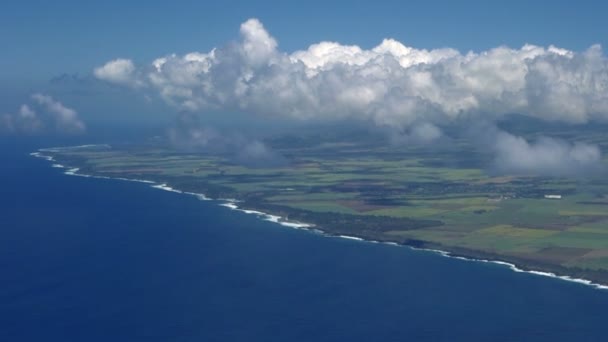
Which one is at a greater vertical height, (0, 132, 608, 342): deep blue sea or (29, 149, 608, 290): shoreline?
(29, 149, 608, 290): shoreline

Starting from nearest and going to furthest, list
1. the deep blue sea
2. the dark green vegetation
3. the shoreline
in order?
the deep blue sea
the shoreline
the dark green vegetation

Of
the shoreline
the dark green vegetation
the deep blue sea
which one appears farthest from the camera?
the dark green vegetation

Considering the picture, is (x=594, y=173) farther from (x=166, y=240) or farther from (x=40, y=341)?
(x=40, y=341)

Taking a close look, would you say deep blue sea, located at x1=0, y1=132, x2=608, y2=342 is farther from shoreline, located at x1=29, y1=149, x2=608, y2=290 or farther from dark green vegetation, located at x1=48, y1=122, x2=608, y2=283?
dark green vegetation, located at x1=48, y1=122, x2=608, y2=283

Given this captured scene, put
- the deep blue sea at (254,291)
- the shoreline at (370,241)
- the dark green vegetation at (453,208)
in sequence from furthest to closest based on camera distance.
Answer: the dark green vegetation at (453,208)
the shoreline at (370,241)
the deep blue sea at (254,291)

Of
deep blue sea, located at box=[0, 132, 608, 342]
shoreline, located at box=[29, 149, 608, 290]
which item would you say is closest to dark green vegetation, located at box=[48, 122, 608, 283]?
shoreline, located at box=[29, 149, 608, 290]

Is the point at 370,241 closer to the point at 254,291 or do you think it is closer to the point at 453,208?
the point at 453,208

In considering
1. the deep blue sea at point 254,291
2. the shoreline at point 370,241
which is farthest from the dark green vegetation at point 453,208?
the deep blue sea at point 254,291

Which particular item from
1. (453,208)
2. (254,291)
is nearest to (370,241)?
(453,208)

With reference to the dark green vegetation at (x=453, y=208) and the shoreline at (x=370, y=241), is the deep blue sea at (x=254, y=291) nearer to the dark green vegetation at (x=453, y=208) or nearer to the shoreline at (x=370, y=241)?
the shoreline at (x=370, y=241)
